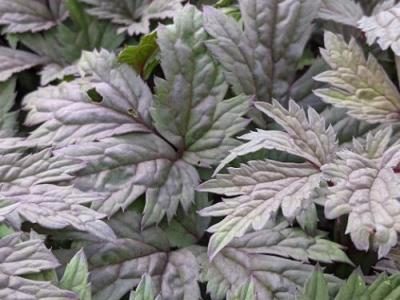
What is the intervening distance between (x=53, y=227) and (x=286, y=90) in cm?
56

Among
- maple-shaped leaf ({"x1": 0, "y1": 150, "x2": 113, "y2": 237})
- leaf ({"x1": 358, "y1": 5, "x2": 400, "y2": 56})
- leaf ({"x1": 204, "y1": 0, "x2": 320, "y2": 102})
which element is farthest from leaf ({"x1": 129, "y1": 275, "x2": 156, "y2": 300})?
leaf ({"x1": 358, "y1": 5, "x2": 400, "y2": 56})

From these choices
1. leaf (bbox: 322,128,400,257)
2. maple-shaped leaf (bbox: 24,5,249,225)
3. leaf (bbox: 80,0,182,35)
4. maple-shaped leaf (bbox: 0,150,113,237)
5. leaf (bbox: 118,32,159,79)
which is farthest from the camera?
leaf (bbox: 80,0,182,35)

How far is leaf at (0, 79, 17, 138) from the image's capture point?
51.7 inches

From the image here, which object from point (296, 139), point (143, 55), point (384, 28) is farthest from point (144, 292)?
point (384, 28)

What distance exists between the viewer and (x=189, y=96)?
1.23m

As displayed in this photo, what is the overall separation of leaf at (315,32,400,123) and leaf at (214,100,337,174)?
11 centimetres

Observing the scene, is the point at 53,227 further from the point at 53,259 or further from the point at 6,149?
the point at 6,149

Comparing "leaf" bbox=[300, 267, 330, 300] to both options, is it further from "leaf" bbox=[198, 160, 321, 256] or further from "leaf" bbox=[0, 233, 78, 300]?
"leaf" bbox=[0, 233, 78, 300]

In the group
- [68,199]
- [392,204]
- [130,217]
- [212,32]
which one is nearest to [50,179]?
[68,199]

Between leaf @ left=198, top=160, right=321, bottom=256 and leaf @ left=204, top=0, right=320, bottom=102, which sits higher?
leaf @ left=204, top=0, right=320, bottom=102

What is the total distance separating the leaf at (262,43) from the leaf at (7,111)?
46 cm

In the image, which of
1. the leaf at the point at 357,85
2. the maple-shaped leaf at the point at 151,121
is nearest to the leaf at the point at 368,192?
the leaf at the point at 357,85

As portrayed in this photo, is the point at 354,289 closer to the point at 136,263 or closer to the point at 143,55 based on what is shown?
the point at 136,263

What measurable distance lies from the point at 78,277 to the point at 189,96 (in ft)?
1.43
